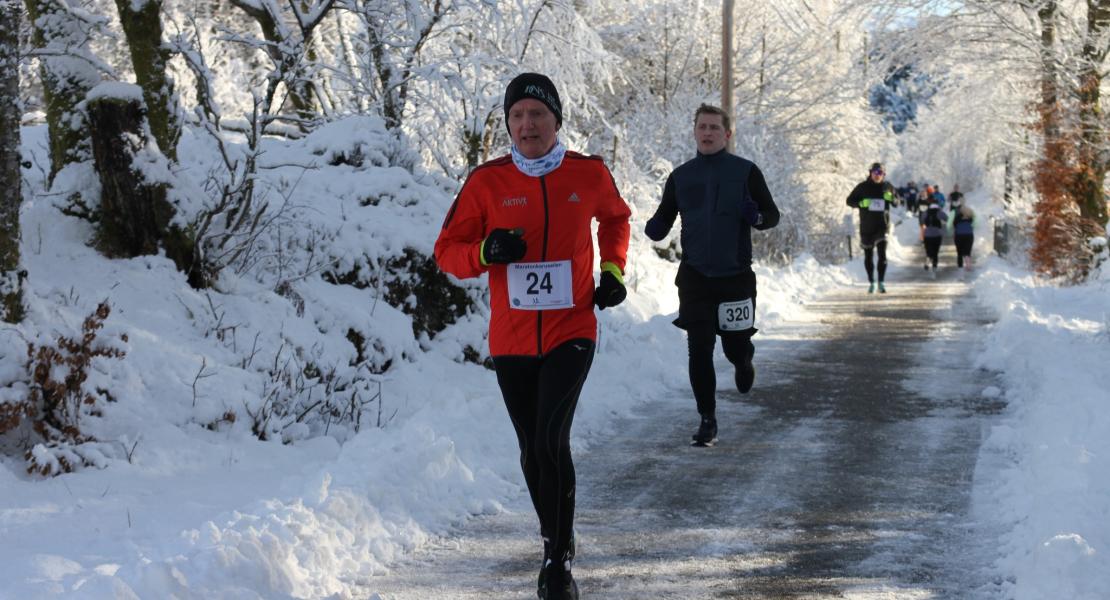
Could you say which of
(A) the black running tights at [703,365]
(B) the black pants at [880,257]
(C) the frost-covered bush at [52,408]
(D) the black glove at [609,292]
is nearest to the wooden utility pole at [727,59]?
(B) the black pants at [880,257]

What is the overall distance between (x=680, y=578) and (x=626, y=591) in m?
0.28

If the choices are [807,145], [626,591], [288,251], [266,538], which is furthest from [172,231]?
[807,145]

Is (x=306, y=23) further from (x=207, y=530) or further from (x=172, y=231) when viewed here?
(x=207, y=530)

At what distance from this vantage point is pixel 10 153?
6.27 m

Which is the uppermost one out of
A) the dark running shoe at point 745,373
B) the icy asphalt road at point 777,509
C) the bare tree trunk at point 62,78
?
the bare tree trunk at point 62,78

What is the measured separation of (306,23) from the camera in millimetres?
10555

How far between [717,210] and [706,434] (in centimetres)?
148

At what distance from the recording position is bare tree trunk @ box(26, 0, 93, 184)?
303 inches

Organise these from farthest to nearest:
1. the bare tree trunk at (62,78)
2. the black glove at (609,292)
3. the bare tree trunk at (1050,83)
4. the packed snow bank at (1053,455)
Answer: the bare tree trunk at (1050,83) → the bare tree trunk at (62,78) → the black glove at (609,292) → the packed snow bank at (1053,455)

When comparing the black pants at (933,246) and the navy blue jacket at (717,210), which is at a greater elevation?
the navy blue jacket at (717,210)

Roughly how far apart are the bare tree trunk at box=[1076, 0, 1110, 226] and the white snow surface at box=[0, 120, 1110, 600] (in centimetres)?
807

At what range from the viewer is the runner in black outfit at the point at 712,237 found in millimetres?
7484

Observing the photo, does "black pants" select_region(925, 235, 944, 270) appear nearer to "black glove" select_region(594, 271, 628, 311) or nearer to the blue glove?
the blue glove

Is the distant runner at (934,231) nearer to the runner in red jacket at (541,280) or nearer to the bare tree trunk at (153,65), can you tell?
the bare tree trunk at (153,65)
